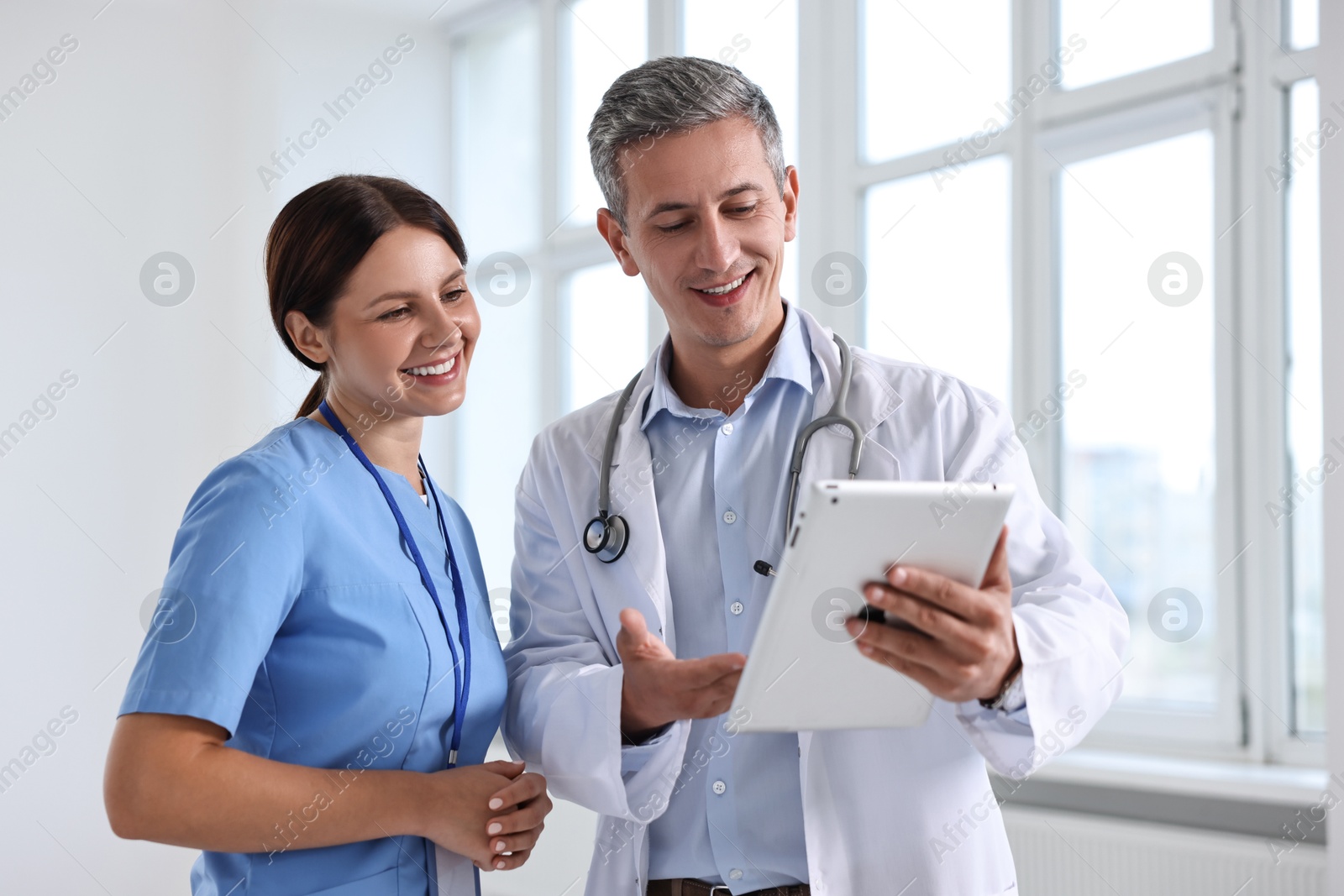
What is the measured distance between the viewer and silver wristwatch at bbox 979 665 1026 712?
1.21 meters

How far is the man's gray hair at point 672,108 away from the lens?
1.57 m

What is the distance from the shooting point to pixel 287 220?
5.05ft

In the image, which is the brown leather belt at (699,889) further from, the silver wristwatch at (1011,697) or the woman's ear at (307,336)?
the woman's ear at (307,336)

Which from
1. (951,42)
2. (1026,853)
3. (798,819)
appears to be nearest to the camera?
(798,819)

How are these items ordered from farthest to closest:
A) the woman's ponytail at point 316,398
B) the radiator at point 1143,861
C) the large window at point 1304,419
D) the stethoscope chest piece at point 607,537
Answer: the large window at point 1304,419 < the radiator at point 1143,861 < the woman's ponytail at point 316,398 < the stethoscope chest piece at point 607,537

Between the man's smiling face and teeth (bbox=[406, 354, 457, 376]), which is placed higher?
the man's smiling face

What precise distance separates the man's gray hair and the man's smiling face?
0.05ft

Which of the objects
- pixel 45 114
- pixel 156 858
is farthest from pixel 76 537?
pixel 45 114

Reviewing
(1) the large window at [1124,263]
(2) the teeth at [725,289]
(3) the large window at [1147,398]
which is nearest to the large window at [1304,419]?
(1) the large window at [1124,263]

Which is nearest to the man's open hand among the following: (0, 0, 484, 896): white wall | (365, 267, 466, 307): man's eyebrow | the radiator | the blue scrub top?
the blue scrub top

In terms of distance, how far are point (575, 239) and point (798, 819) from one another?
3.89 meters

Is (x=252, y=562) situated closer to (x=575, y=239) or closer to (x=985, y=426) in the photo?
(x=985, y=426)

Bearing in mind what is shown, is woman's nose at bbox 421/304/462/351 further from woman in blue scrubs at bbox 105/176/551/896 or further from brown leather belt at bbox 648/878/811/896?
brown leather belt at bbox 648/878/811/896

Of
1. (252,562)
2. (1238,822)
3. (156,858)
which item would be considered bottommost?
(156,858)
